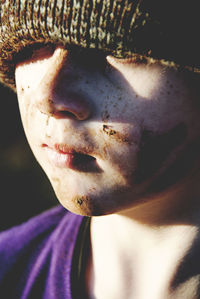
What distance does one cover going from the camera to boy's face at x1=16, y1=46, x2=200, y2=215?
0.64 m

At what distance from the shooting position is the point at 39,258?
102 cm

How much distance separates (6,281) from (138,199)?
51 cm

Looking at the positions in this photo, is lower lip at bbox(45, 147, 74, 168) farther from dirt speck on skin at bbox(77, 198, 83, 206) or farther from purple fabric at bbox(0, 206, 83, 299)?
purple fabric at bbox(0, 206, 83, 299)

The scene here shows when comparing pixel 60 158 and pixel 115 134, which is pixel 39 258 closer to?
pixel 60 158

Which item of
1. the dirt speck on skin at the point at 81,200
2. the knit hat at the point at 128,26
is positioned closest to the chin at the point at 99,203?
the dirt speck on skin at the point at 81,200

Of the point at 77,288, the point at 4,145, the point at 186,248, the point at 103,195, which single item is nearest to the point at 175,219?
the point at 186,248

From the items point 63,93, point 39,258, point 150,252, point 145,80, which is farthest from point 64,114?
point 39,258

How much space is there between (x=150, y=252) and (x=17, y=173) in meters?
1.47

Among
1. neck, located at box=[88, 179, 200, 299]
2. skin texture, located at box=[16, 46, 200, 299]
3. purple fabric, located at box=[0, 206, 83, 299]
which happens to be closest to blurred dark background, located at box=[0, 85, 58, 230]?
purple fabric, located at box=[0, 206, 83, 299]

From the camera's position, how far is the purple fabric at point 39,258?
94 cm

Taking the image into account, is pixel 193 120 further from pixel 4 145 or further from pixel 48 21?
pixel 4 145

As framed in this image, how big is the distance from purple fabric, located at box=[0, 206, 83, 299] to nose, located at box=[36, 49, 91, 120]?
468 millimetres

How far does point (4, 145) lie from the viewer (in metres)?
2.17

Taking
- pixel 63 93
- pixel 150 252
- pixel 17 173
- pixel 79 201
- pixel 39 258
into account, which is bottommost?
pixel 17 173
